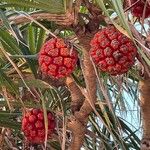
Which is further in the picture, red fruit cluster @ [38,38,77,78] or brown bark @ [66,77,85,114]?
brown bark @ [66,77,85,114]

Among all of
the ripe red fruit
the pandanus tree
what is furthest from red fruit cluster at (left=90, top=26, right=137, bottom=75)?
the ripe red fruit

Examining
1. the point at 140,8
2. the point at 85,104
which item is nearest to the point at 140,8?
the point at 140,8

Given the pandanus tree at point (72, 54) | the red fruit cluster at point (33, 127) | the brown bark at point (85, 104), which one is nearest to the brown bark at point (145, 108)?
the pandanus tree at point (72, 54)

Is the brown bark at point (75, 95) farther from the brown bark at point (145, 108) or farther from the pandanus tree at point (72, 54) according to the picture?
the brown bark at point (145, 108)

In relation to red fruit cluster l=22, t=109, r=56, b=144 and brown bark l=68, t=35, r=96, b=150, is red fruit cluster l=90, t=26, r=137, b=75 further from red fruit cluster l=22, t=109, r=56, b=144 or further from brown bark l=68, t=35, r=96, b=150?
red fruit cluster l=22, t=109, r=56, b=144

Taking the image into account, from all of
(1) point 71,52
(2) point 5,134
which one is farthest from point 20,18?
(2) point 5,134
